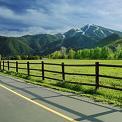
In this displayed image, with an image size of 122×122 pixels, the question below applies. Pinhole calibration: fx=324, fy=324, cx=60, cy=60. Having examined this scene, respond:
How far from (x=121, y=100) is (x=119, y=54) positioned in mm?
178253

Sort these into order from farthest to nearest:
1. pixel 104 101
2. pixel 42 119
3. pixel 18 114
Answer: pixel 104 101 < pixel 18 114 < pixel 42 119

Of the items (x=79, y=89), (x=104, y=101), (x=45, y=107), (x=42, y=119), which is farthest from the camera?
(x=79, y=89)

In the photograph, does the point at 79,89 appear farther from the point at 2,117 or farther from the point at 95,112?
the point at 2,117

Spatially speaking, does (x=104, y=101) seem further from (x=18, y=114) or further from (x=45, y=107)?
(x=18, y=114)

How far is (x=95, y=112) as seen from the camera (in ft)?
33.5

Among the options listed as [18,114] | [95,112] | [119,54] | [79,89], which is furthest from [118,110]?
[119,54]

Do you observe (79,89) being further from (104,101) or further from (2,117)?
(2,117)

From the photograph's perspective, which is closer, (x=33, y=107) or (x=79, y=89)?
(x=33, y=107)

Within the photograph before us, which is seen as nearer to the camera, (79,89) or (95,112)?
(95,112)

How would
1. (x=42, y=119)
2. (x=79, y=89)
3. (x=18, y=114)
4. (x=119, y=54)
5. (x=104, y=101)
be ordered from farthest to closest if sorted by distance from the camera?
1. (x=119, y=54)
2. (x=79, y=89)
3. (x=104, y=101)
4. (x=18, y=114)
5. (x=42, y=119)

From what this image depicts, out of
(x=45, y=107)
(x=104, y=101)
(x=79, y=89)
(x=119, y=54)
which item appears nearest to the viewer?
(x=45, y=107)

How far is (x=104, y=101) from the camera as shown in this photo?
12.7 metres

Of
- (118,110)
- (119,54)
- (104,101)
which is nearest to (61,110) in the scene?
(118,110)

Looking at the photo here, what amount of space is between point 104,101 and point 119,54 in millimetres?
178579
